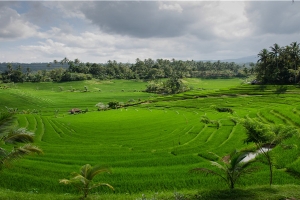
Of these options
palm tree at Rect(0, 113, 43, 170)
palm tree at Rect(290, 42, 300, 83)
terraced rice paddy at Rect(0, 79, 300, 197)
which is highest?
palm tree at Rect(290, 42, 300, 83)

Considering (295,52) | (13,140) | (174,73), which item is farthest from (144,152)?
(174,73)

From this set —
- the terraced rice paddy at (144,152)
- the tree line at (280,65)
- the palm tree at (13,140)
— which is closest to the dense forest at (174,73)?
the tree line at (280,65)

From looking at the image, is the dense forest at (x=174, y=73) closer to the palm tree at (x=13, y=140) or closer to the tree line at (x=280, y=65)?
the tree line at (x=280, y=65)

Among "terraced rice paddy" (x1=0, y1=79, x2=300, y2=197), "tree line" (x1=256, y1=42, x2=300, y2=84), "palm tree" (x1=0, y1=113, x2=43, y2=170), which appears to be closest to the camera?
"palm tree" (x1=0, y1=113, x2=43, y2=170)

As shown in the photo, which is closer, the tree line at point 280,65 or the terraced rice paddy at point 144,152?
the terraced rice paddy at point 144,152

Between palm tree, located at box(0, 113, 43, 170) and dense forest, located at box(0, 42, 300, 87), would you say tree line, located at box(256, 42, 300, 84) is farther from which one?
palm tree, located at box(0, 113, 43, 170)

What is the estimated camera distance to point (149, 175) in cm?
2034

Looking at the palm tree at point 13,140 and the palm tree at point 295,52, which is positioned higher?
the palm tree at point 295,52

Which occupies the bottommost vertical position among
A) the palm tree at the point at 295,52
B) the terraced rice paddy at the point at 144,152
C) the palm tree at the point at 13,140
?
the terraced rice paddy at the point at 144,152

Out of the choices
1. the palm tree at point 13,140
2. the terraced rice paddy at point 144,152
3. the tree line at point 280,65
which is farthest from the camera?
the tree line at point 280,65

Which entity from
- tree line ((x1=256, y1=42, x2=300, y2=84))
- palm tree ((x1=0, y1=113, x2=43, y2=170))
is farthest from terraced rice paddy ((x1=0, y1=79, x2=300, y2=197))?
tree line ((x1=256, y1=42, x2=300, y2=84))

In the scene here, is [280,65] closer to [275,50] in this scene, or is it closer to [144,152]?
[275,50]

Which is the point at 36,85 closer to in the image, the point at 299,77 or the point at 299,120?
the point at 299,77

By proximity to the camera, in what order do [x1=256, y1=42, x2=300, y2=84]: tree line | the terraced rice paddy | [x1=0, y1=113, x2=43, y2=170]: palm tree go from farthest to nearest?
[x1=256, y1=42, x2=300, y2=84]: tree line
the terraced rice paddy
[x1=0, y1=113, x2=43, y2=170]: palm tree
